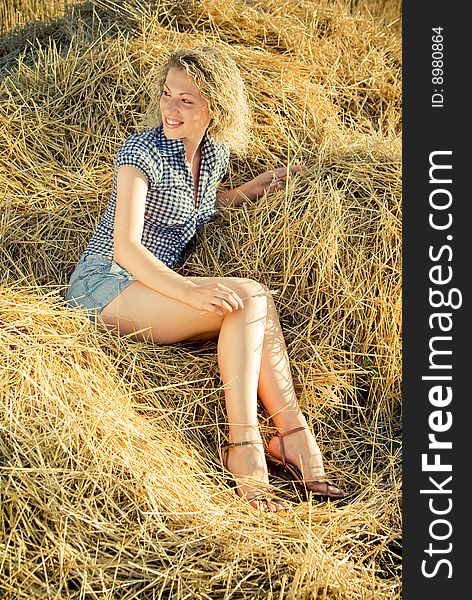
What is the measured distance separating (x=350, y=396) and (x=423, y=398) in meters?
0.31

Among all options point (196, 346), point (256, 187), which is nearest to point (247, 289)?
point (196, 346)

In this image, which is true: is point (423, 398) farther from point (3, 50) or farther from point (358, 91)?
point (3, 50)

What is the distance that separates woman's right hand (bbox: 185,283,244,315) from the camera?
7.28 ft

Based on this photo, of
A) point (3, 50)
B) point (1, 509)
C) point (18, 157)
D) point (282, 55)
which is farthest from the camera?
point (3, 50)

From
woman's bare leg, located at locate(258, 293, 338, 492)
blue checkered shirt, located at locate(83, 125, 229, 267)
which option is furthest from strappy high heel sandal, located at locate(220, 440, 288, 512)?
blue checkered shirt, located at locate(83, 125, 229, 267)

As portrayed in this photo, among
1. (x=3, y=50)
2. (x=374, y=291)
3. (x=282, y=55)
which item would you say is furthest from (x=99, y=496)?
(x=3, y=50)

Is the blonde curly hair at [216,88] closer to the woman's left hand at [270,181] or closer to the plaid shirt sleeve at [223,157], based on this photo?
the plaid shirt sleeve at [223,157]

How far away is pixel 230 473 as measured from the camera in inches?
85.5

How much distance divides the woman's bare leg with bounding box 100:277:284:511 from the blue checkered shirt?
24cm

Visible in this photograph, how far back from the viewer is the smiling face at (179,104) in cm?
243

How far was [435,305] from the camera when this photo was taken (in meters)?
2.29

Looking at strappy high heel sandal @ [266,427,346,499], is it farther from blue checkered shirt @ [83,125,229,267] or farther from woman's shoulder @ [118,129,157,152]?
woman's shoulder @ [118,129,157,152]

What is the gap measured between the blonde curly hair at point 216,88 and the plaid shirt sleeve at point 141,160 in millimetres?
193

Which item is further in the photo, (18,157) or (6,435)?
(18,157)
